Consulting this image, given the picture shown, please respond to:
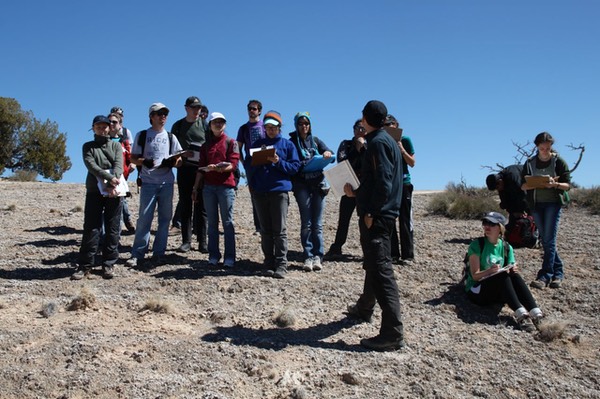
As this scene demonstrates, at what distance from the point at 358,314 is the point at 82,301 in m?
2.92

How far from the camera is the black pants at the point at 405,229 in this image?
27.2 ft

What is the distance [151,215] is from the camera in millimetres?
7887

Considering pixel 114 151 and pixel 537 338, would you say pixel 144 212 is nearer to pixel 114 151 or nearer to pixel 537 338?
pixel 114 151

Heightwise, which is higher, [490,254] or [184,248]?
[490,254]

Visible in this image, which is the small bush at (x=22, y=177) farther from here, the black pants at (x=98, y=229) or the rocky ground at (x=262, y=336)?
the black pants at (x=98, y=229)

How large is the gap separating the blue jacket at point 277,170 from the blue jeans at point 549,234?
10.9 ft

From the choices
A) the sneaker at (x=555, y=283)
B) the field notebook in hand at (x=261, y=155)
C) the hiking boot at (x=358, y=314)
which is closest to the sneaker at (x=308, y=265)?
the field notebook in hand at (x=261, y=155)

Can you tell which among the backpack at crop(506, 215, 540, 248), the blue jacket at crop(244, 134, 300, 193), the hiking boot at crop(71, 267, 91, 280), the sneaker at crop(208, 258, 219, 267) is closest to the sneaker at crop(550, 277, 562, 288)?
the backpack at crop(506, 215, 540, 248)

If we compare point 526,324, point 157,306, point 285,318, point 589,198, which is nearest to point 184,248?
point 157,306

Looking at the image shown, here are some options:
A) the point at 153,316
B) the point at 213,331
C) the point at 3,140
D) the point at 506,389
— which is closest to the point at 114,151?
the point at 153,316

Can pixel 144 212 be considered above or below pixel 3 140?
below

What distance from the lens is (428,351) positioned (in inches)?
221

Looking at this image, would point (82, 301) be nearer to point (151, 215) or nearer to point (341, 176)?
point (151, 215)

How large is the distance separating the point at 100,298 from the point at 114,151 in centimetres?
203
